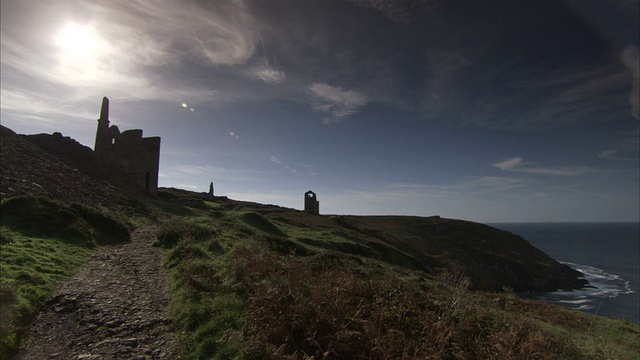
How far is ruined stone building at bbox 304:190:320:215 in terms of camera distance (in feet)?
217

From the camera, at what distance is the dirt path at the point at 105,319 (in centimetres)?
649

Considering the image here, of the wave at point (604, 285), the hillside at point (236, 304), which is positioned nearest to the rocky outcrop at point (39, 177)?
the hillside at point (236, 304)

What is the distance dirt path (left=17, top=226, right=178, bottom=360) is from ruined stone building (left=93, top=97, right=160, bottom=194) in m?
30.1

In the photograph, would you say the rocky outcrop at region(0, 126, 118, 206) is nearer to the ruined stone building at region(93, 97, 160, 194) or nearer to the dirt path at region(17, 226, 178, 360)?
the ruined stone building at region(93, 97, 160, 194)

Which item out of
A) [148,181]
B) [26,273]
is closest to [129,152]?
[148,181]

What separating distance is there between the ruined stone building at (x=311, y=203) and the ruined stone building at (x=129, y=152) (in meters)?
30.7

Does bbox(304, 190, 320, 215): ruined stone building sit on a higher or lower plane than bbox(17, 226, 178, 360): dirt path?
higher

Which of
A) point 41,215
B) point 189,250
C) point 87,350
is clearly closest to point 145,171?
point 41,215

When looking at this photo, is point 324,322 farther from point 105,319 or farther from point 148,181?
point 148,181

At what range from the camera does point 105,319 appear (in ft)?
25.7

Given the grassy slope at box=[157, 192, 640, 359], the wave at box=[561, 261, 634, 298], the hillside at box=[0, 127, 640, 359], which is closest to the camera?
the grassy slope at box=[157, 192, 640, 359]

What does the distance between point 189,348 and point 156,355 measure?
65cm

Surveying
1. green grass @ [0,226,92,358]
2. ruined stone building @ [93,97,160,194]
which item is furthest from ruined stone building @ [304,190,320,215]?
green grass @ [0,226,92,358]

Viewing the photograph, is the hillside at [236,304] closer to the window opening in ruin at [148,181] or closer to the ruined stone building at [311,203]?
the window opening in ruin at [148,181]
